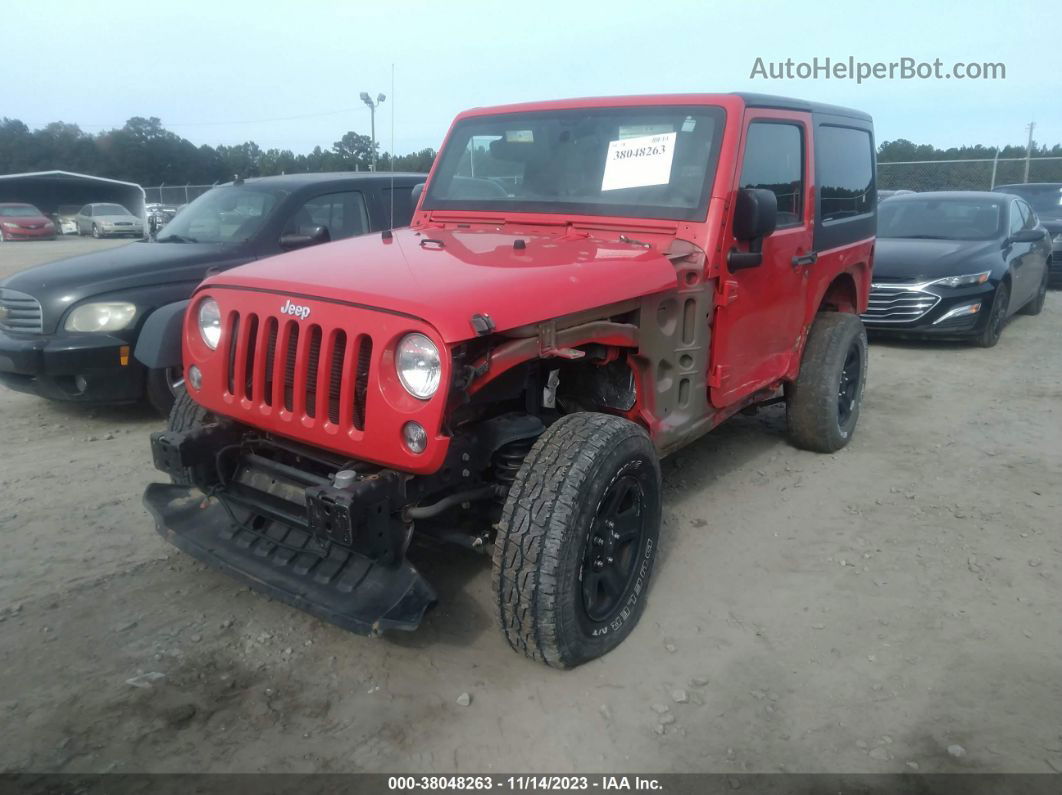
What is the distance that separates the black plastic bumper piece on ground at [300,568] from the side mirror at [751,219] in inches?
81.0

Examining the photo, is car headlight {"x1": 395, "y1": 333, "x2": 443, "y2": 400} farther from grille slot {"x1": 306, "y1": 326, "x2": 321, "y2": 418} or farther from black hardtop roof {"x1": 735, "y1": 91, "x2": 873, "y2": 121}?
black hardtop roof {"x1": 735, "y1": 91, "x2": 873, "y2": 121}

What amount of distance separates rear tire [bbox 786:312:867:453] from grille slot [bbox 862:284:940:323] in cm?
360

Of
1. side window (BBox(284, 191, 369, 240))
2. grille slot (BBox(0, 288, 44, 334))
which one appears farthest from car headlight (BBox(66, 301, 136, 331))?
side window (BBox(284, 191, 369, 240))

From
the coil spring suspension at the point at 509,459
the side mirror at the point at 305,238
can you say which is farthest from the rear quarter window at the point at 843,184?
the side mirror at the point at 305,238

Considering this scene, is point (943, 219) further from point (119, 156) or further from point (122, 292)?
point (119, 156)

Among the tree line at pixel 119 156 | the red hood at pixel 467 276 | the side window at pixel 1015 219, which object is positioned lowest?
the red hood at pixel 467 276

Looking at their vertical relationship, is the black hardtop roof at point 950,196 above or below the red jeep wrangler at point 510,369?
above

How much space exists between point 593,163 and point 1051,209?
12.9 metres

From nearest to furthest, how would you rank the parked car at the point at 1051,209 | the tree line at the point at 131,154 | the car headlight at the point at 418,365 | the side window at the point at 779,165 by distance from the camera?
the car headlight at the point at 418,365 → the side window at the point at 779,165 → the parked car at the point at 1051,209 → the tree line at the point at 131,154

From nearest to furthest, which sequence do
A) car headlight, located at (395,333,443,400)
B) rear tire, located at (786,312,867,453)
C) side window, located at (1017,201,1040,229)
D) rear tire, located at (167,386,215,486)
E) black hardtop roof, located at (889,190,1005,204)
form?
car headlight, located at (395,333,443,400), rear tire, located at (167,386,215,486), rear tire, located at (786,312,867,453), black hardtop roof, located at (889,190,1005,204), side window, located at (1017,201,1040,229)

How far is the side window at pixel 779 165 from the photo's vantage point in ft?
13.2

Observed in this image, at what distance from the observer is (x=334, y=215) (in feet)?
21.1

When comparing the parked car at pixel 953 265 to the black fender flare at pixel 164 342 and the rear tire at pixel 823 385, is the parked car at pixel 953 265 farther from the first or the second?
the black fender flare at pixel 164 342

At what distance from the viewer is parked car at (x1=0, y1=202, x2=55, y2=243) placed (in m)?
28.1
